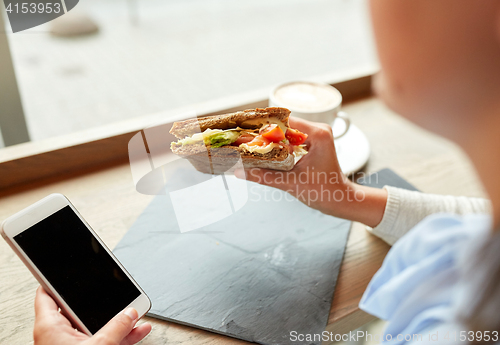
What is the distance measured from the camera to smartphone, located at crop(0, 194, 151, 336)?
20.0 inches

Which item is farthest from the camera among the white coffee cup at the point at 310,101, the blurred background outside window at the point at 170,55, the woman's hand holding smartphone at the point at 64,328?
the blurred background outside window at the point at 170,55

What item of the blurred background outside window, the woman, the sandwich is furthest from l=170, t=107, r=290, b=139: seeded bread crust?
the blurred background outside window

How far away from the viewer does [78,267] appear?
536 millimetres

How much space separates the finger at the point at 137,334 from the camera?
534mm

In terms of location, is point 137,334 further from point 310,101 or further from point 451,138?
point 310,101

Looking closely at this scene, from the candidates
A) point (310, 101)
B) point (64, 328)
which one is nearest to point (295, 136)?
point (310, 101)

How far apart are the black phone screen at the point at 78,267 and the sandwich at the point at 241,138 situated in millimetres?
219

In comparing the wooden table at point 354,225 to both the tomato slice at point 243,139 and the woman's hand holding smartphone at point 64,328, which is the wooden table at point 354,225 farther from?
the tomato slice at point 243,139

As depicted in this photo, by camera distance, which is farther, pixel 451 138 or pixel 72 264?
pixel 72 264

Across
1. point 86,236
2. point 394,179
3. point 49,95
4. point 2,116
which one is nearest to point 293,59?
point 49,95

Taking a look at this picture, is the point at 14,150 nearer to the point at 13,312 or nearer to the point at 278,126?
the point at 13,312

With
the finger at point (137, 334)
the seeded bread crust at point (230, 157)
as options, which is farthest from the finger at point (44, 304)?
the seeded bread crust at point (230, 157)

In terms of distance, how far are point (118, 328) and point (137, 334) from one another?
63 millimetres

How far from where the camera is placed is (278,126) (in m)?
0.66
